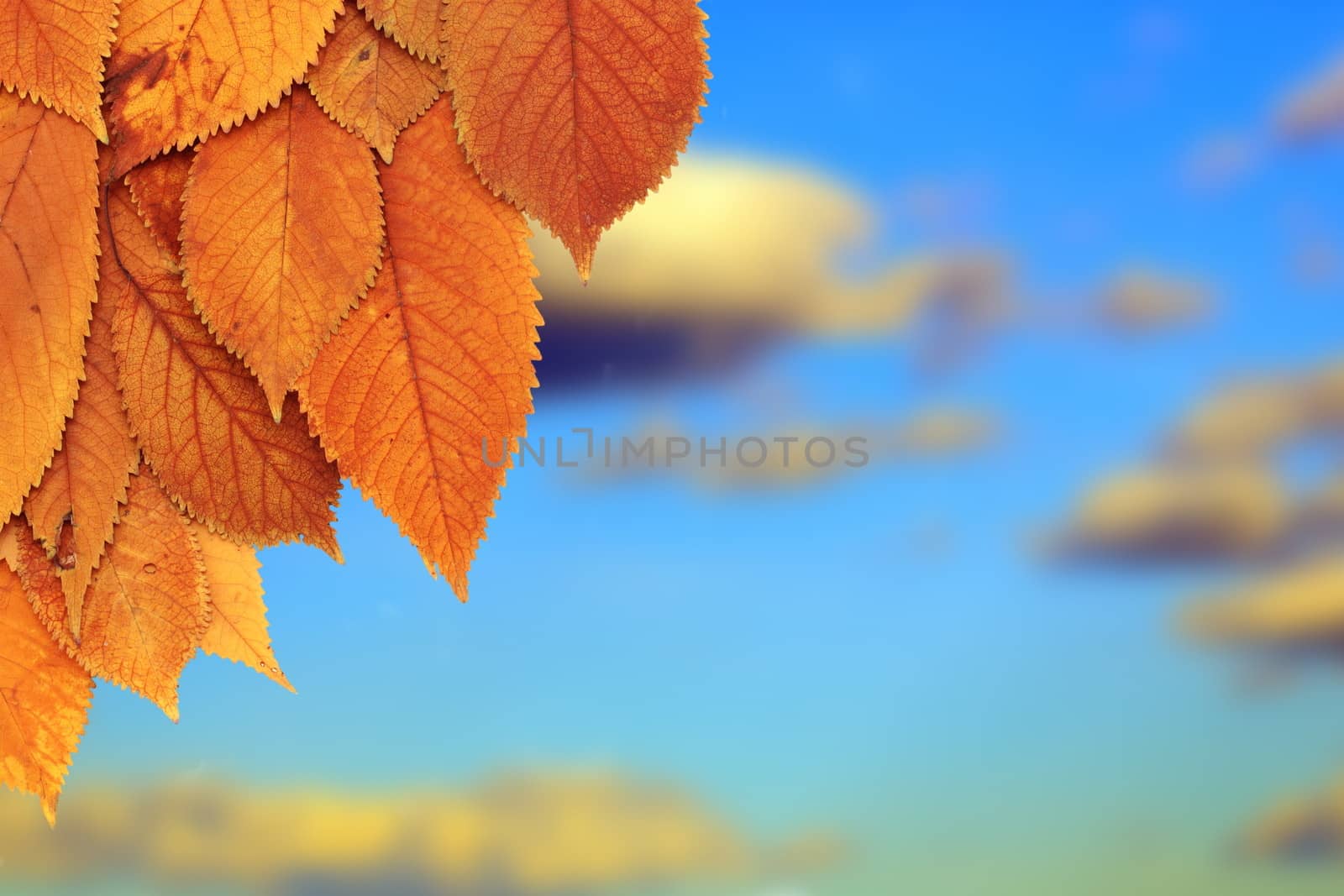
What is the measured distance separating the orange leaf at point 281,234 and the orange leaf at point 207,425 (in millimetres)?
57

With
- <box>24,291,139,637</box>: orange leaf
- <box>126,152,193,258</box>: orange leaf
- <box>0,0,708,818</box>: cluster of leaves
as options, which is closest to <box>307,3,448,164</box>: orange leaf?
<box>0,0,708,818</box>: cluster of leaves

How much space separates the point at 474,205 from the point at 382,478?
0.21 metres

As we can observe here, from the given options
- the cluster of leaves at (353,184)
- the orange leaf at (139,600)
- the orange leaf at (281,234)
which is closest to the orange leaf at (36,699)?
the orange leaf at (139,600)

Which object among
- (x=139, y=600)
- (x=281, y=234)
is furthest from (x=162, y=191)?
(x=139, y=600)

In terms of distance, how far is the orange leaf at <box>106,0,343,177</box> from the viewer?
2.31 ft

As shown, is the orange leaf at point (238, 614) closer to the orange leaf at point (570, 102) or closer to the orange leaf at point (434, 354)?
the orange leaf at point (434, 354)

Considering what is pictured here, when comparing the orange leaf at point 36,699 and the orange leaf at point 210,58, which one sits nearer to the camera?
the orange leaf at point 210,58

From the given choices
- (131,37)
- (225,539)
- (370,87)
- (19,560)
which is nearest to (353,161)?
(370,87)

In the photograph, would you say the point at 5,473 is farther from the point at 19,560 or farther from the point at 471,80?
the point at 471,80

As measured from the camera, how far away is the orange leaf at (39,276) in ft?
2.40

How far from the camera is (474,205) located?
0.72 meters

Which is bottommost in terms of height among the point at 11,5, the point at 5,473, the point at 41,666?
the point at 41,666

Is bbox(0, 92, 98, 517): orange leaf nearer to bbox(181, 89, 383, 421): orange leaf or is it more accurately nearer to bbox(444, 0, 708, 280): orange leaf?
bbox(181, 89, 383, 421): orange leaf

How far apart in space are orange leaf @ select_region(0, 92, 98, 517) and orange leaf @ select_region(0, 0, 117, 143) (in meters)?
0.02
